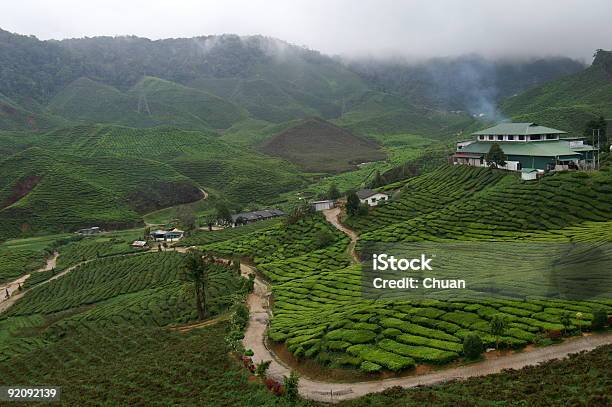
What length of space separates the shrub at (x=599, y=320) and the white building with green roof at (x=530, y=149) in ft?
141

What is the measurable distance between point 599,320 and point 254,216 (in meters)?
83.4

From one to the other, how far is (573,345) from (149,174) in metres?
139

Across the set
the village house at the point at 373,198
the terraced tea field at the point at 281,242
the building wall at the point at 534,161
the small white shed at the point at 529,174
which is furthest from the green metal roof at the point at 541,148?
the terraced tea field at the point at 281,242

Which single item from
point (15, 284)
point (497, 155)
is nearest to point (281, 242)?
point (497, 155)

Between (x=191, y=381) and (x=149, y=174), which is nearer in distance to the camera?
(x=191, y=381)

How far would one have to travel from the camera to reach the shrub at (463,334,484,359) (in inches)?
1233

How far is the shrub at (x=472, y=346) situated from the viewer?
31328 millimetres

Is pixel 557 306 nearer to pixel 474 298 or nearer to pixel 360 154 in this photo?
pixel 474 298

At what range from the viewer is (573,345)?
31.4 metres

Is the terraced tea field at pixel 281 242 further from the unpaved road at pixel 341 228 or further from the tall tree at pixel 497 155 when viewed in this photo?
the tall tree at pixel 497 155

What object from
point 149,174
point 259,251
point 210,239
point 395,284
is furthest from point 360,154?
point 395,284

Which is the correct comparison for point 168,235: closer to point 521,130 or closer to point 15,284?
point 15,284

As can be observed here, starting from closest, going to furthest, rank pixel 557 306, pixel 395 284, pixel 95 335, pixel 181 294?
pixel 557 306 < pixel 395 284 < pixel 95 335 < pixel 181 294

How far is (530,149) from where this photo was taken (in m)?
75.1
